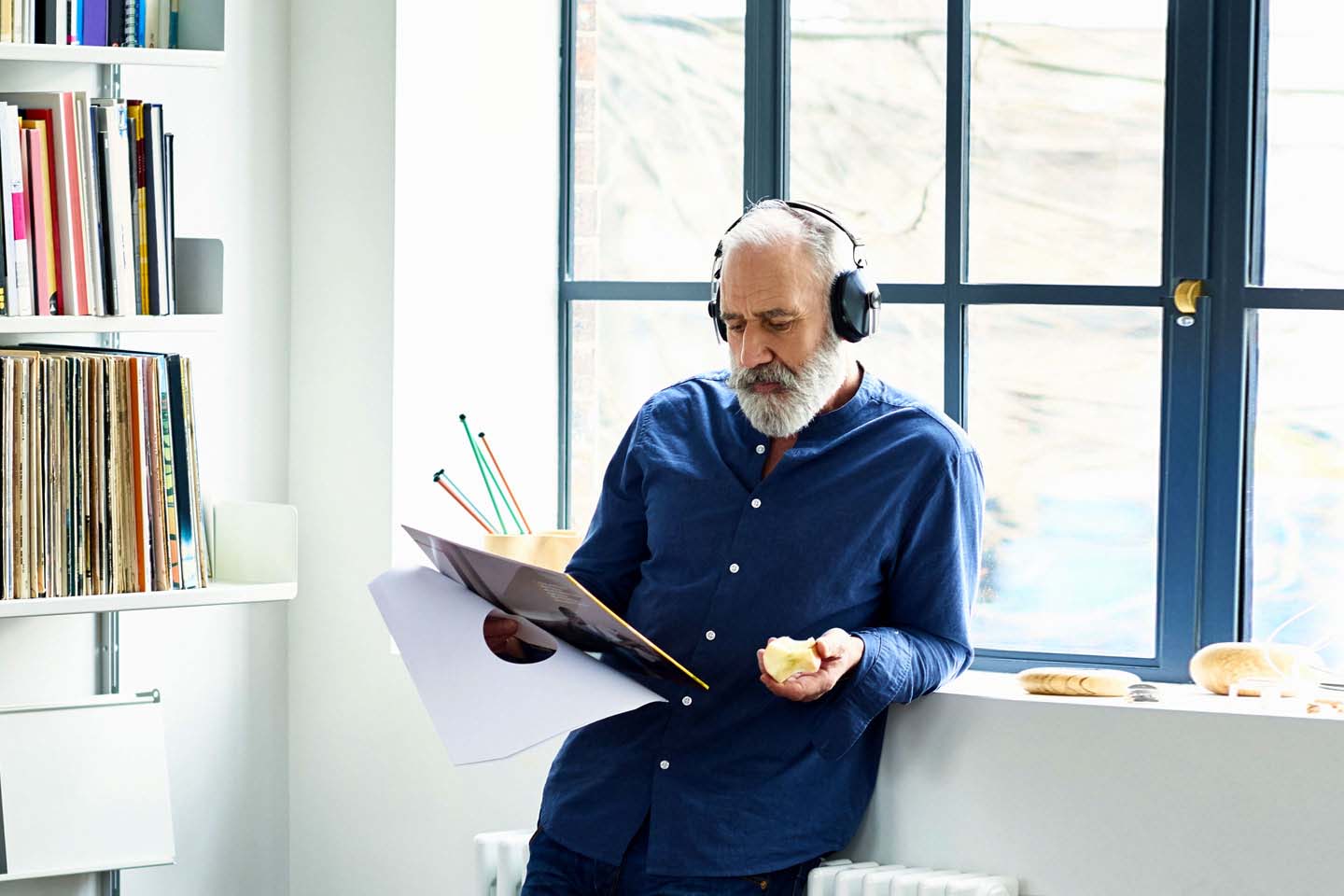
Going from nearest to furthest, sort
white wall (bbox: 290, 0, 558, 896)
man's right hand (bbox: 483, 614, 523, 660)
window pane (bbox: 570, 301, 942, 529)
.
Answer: man's right hand (bbox: 483, 614, 523, 660)
white wall (bbox: 290, 0, 558, 896)
window pane (bbox: 570, 301, 942, 529)

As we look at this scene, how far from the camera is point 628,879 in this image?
1969 millimetres

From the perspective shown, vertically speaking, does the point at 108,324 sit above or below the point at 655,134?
below

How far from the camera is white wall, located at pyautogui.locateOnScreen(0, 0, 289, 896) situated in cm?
247

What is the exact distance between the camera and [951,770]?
2.03 metres

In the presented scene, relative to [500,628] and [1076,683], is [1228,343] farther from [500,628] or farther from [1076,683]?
[500,628]

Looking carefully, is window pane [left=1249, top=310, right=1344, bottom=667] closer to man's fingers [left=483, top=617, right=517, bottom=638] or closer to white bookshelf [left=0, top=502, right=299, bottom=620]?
man's fingers [left=483, top=617, right=517, bottom=638]

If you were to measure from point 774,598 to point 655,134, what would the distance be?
3.59ft

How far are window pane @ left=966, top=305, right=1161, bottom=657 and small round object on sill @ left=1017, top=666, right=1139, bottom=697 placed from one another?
322 mm

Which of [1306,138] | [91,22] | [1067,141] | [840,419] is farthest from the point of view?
[1067,141]

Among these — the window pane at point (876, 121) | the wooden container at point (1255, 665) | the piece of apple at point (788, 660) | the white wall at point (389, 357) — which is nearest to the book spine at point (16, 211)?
the white wall at point (389, 357)

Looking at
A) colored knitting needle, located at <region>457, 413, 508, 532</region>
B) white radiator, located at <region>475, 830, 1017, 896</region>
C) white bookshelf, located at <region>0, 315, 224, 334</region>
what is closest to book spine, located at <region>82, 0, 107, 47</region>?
white bookshelf, located at <region>0, 315, 224, 334</region>

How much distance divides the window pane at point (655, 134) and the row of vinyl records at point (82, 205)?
2.84 ft

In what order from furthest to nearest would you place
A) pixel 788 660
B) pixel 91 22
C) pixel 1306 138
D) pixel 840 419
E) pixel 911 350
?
pixel 911 350 → pixel 1306 138 → pixel 91 22 → pixel 840 419 → pixel 788 660

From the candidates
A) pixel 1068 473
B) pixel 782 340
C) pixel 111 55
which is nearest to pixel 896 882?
pixel 782 340
